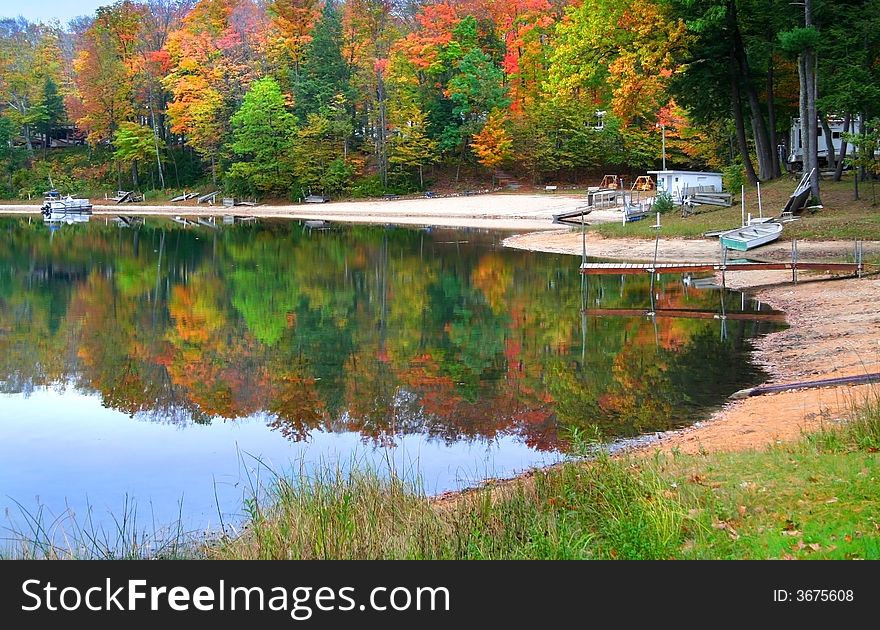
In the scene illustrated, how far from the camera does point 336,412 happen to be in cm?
1736

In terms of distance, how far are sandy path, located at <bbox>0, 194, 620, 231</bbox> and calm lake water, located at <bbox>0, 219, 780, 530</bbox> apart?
22.9m

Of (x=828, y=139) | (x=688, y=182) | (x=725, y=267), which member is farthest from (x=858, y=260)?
(x=688, y=182)

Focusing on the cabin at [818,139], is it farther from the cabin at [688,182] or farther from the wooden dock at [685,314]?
the wooden dock at [685,314]

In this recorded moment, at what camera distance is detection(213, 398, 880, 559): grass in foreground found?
821cm

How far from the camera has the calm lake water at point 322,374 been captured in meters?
14.3

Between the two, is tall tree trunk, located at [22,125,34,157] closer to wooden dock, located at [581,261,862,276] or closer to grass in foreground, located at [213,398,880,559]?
wooden dock, located at [581,261,862,276]

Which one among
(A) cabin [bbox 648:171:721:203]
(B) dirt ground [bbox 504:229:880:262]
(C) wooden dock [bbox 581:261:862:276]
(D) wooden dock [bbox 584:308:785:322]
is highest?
(A) cabin [bbox 648:171:721:203]

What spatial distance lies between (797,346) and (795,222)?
57.5 ft

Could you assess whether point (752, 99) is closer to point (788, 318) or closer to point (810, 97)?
point (810, 97)

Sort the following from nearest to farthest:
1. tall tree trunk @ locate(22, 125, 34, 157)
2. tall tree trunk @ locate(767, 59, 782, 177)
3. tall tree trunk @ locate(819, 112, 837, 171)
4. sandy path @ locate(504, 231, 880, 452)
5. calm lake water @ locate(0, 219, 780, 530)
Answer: sandy path @ locate(504, 231, 880, 452), calm lake water @ locate(0, 219, 780, 530), tall tree trunk @ locate(767, 59, 782, 177), tall tree trunk @ locate(819, 112, 837, 171), tall tree trunk @ locate(22, 125, 34, 157)

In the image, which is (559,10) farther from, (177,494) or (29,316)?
(177,494)

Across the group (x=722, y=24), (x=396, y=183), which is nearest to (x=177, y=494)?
(x=722, y=24)

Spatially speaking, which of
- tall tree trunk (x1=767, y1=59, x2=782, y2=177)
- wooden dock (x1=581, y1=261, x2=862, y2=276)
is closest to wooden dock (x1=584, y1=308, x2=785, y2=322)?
wooden dock (x1=581, y1=261, x2=862, y2=276)

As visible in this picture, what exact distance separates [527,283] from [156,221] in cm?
4645
